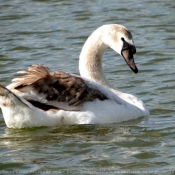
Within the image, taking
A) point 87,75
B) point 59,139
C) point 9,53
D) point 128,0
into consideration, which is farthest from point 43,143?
point 128,0

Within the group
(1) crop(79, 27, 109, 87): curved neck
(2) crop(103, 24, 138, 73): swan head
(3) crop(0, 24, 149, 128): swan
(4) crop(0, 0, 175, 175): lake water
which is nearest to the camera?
(4) crop(0, 0, 175, 175): lake water

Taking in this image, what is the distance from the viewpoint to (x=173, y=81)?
1095cm

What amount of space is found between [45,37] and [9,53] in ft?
4.18

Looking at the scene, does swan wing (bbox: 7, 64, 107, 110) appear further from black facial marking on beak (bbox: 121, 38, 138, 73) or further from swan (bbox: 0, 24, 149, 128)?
black facial marking on beak (bbox: 121, 38, 138, 73)

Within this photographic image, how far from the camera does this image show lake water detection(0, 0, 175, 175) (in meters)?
7.44

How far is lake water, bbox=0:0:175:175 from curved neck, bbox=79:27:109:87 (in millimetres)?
885

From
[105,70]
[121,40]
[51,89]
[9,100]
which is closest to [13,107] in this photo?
[9,100]

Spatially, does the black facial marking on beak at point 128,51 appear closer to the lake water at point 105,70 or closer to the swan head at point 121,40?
the swan head at point 121,40

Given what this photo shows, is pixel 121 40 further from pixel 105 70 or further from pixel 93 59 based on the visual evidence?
pixel 105 70

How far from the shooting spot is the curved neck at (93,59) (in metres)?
9.59

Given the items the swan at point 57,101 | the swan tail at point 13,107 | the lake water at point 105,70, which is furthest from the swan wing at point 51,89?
the lake water at point 105,70

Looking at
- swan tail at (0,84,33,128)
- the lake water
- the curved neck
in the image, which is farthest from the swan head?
swan tail at (0,84,33,128)

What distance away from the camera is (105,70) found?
11.8 metres

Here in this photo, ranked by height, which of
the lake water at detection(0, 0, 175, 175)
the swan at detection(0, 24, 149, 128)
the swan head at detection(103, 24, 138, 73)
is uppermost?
the swan head at detection(103, 24, 138, 73)
